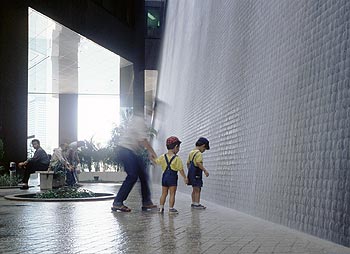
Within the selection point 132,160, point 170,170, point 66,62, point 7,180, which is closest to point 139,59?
point 66,62

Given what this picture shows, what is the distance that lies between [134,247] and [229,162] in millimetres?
5937

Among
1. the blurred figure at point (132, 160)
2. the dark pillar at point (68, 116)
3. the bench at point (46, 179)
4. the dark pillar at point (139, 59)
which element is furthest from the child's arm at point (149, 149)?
the dark pillar at point (68, 116)

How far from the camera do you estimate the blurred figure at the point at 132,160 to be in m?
9.24

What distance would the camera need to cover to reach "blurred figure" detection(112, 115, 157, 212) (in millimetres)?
9242

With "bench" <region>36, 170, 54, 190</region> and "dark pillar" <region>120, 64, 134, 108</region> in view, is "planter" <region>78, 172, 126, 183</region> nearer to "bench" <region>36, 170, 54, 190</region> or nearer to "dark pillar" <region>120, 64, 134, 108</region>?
"dark pillar" <region>120, 64, 134, 108</region>

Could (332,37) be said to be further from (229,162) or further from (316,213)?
(229,162)

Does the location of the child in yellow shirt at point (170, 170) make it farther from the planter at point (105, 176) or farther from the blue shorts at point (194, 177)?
the planter at point (105, 176)

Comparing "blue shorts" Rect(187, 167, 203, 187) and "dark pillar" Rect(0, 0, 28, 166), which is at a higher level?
"dark pillar" Rect(0, 0, 28, 166)

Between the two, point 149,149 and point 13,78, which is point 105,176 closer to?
point 13,78

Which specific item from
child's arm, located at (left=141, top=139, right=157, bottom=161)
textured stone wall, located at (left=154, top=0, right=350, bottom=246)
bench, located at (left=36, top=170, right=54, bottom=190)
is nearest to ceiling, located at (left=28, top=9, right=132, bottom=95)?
bench, located at (left=36, top=170, right=54, bottom=190)

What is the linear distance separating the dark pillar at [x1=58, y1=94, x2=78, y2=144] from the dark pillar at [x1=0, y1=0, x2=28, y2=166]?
70.1 feet

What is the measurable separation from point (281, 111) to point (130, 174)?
109 inches

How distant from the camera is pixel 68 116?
43406 mm

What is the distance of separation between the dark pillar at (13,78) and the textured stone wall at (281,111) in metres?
9.06
